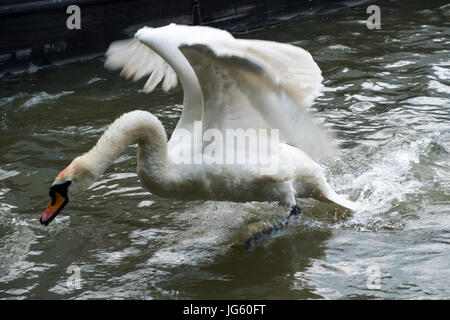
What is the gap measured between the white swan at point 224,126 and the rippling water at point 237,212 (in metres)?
0.45

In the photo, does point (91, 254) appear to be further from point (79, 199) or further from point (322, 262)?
point (322, 262)

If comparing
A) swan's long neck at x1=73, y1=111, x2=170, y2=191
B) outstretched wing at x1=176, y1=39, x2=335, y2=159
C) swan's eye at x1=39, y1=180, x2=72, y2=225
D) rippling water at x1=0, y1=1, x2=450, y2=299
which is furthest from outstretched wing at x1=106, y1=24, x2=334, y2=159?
swan's eye at x1=39, y1=180, x2=72, y2=225

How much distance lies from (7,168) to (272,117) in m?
3.04

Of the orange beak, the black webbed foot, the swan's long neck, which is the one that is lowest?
the black webbed foot

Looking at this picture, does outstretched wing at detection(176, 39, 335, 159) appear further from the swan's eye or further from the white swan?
the swan's eye

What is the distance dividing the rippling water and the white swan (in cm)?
45

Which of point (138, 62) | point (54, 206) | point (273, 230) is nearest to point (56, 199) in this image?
point (54, 206)

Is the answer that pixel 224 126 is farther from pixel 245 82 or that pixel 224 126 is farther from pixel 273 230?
pixel 273 230

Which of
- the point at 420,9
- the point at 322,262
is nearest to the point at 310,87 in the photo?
the point at 322,262

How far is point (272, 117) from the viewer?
5.15 meters

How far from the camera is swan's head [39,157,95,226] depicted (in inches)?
198

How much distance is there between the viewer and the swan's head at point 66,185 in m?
5.02

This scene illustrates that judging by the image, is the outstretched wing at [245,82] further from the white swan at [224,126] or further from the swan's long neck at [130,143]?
the swan's long neck at [130,143]

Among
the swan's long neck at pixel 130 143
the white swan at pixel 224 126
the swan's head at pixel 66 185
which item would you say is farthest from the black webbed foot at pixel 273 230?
the swan's head at pixel 66 185
